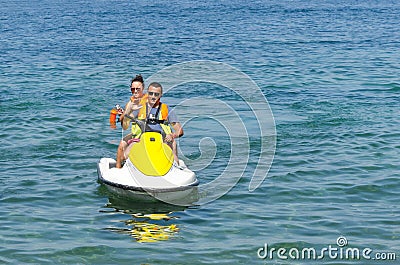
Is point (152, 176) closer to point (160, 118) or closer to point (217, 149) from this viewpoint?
point (160, 118)

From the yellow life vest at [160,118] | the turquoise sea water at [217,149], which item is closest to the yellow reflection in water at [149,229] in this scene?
the turquoise sea water at [217,149]

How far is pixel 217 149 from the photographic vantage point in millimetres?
18062

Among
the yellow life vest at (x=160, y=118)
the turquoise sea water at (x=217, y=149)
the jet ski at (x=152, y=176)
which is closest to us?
the turquoise sea water at (x=217, y=149)

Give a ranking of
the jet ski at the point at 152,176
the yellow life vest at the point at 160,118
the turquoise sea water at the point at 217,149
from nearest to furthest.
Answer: the turquoise sea water at the point at 217,149 < the jet ski at the point at 152,176 < the yellow life vest at the point at 160,118

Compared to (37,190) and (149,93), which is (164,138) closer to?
(149,93)

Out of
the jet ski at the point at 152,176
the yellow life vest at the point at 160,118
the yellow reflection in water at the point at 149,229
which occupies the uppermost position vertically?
the yellow life vest at the point at 160,118

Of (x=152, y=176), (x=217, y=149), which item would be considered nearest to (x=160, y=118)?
(x=152, y=176)

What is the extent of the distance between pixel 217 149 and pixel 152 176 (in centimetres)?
475

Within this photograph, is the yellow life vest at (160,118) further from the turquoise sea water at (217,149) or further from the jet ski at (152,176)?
the turquoise sea water at (217,149)

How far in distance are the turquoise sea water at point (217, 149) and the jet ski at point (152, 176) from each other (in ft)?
0.99

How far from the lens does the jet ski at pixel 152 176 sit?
13.4 m

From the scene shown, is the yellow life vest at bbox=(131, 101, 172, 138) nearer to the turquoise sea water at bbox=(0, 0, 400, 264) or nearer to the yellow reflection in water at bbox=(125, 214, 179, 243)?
the turquoise sea water at bbox=(0, 0, 400, 264)

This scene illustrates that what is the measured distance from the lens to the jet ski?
44.1 feet

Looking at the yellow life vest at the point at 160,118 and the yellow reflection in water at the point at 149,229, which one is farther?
the yellow life vest at the point at 160,118
